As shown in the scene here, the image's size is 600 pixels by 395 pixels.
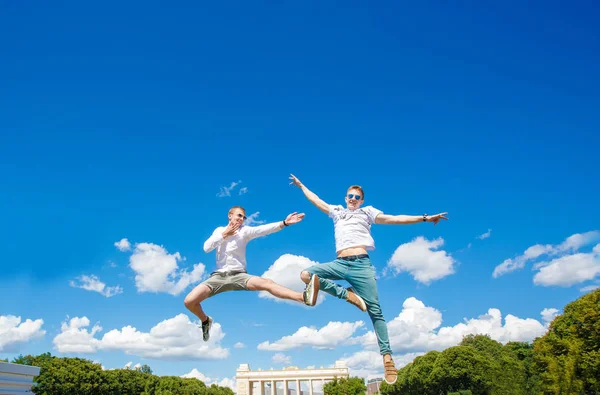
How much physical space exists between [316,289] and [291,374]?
141067mm

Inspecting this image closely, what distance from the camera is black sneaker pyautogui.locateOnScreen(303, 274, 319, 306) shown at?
29.0 feet

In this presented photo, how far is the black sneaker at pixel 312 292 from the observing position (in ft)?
29.0

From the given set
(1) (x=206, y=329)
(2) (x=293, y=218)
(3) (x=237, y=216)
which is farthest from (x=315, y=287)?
(1) (x=206, y=329)

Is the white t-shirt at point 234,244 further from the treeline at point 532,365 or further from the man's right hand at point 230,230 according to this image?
the treeline at point 532,365

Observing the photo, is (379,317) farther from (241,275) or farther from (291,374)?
(291,374)

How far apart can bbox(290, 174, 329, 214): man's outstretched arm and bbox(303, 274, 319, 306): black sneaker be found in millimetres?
1882

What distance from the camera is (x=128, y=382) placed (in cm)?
6856

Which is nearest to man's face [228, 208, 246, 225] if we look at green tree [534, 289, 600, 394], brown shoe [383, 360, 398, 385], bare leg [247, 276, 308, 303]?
bare leg [247, 276, 308, 303]

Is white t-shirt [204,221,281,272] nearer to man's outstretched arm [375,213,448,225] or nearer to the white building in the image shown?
man's outstretched arm [375,213,448,225]

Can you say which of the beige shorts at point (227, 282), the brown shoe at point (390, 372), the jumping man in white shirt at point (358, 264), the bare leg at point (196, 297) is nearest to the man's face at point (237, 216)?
the beige shorts at point (227, 282)

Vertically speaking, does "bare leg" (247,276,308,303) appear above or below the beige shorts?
below

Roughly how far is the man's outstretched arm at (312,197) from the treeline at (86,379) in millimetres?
41791

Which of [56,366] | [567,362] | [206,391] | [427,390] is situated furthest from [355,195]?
[206,391]

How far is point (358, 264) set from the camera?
30.7ft
